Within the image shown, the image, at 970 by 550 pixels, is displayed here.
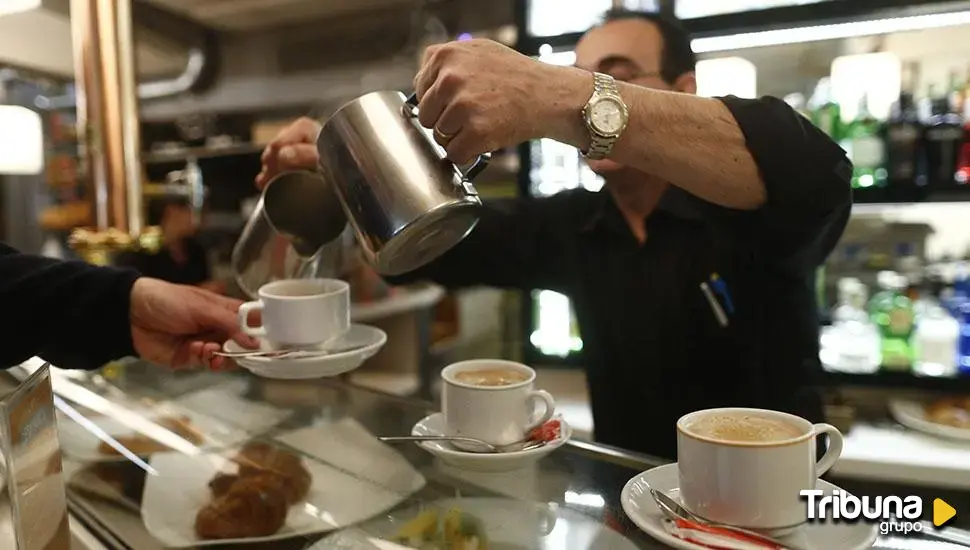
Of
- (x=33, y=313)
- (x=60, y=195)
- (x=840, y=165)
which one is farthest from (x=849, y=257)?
(x=60, y=195)

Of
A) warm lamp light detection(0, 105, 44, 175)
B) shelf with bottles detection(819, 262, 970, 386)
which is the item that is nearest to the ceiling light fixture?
shelf with bottles detection(819, 262, 970, 386)

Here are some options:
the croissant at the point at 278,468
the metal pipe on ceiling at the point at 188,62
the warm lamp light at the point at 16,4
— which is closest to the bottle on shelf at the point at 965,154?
the croissant at the point at 278,468

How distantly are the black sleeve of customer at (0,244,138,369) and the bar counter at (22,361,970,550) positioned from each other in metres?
0.12

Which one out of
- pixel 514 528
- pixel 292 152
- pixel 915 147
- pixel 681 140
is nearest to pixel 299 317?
pixel 292 152

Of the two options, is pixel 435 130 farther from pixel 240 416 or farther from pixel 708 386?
pixel 708 386

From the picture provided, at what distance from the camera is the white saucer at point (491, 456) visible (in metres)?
0.73

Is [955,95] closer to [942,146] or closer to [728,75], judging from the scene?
[942,146]

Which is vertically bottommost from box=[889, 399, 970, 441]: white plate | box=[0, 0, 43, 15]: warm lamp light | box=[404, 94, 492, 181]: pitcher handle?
box=[889, 399, 970, 441]: white plate

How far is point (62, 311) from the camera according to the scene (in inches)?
38.3

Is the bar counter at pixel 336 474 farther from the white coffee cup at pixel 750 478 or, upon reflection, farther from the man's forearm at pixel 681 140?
the man's forearm at pixel 681 140

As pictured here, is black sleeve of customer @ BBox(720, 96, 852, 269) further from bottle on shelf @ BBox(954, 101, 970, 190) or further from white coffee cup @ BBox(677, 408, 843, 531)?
bottle on shelf @ BBox(954, 101, 970, 190)

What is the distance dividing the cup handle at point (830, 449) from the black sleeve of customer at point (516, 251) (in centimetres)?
87

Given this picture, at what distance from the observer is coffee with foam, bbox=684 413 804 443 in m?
0.62

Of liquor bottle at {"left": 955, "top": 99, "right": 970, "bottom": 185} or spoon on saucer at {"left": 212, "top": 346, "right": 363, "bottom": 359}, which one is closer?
spoon on saucer at {"left": 212, "top": 346, "right": 363, "bottom": 359}
